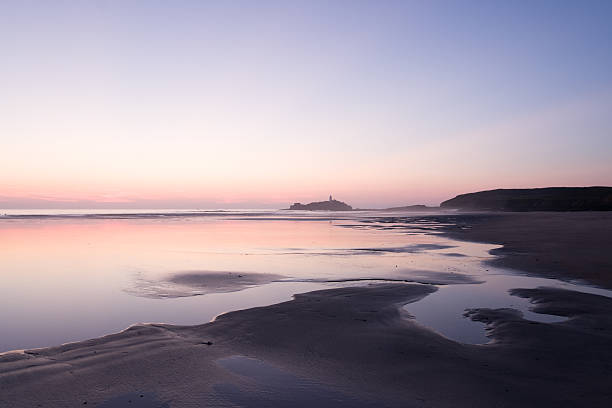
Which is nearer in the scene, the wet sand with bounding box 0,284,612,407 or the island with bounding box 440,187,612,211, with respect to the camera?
the wet sand with bounding box 0,284,612,407

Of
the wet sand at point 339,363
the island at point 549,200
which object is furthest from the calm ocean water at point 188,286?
the island at point 549,200

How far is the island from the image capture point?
109875mm

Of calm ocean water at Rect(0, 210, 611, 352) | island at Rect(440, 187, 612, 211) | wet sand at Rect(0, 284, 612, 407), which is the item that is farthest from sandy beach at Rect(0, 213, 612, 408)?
island at Rect(440, 187, 612, 211)

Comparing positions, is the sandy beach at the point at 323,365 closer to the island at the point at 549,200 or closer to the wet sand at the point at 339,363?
the wet sand at the point at 339,363

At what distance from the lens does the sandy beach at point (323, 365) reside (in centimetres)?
543

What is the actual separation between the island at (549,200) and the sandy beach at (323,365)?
4707 inches

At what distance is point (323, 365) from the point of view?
6.63m

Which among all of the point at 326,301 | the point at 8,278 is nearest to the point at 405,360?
Answer: the point at 326,301

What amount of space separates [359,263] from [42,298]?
12.2m

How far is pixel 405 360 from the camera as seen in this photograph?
22.3 ft

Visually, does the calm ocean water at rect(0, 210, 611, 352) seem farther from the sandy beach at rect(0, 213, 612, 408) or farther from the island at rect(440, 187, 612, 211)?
the island at rect(440, 187, 612, 211)

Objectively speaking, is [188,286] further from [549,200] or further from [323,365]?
[549,200]

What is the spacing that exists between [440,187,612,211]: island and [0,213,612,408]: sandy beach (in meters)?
120

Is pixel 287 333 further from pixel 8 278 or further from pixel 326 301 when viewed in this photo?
pixel 8 278
